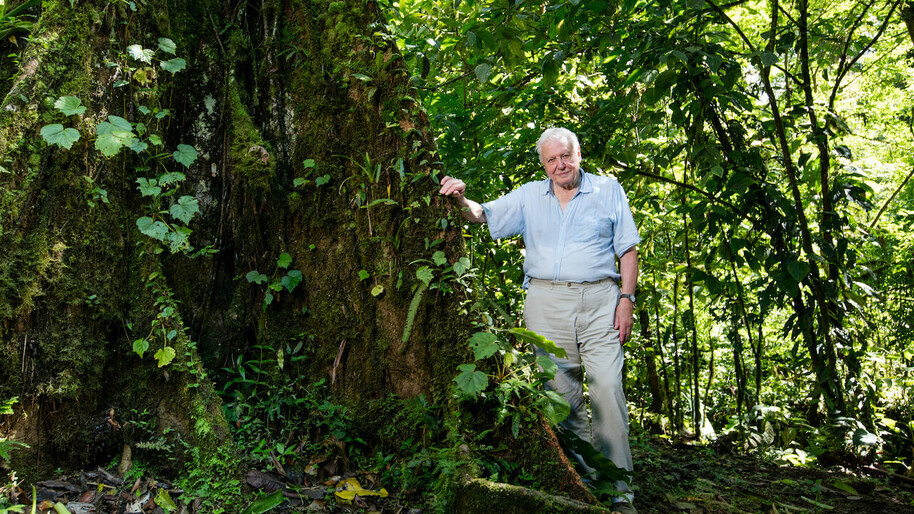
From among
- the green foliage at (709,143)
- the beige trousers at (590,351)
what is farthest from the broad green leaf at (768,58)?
the beige trousers at (590,351)

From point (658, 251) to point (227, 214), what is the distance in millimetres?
4454

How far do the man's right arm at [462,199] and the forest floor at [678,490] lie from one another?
4.63 ft

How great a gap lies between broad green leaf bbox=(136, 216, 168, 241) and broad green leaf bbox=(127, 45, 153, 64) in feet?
2.47

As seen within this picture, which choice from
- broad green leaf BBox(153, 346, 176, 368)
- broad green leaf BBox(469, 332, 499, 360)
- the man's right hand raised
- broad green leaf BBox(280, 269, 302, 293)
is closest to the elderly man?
the man's right hand raised

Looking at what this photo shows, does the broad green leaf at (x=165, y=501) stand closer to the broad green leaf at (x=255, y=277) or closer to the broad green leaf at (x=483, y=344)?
the broad green leaf at (x=255, y=277)

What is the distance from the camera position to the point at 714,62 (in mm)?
3311

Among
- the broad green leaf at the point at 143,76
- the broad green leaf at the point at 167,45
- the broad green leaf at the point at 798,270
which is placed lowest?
the broad green leaf at the point at 798,270

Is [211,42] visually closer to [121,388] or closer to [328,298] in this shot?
[328,298]

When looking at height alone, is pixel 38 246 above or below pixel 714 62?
below

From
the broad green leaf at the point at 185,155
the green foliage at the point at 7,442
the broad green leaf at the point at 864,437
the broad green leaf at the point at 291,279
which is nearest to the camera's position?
the green foliage at the point at 7,442

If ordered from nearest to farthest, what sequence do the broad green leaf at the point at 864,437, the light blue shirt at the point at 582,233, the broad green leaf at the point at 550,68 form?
the light blue shirt at the point at 582,233
the broad green leaf at the point at 550,68
the broad green leaf at the point at 864,437

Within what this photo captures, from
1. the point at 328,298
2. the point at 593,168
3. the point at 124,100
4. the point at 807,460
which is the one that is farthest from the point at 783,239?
the point at 124,100

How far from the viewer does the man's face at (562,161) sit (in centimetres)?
331

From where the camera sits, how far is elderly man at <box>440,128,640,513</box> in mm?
3201
